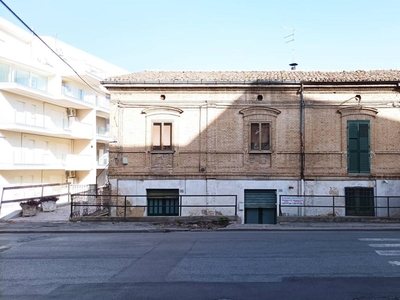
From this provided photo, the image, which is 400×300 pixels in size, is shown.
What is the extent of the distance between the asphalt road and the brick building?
19.6 ft

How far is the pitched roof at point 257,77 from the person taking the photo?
18.8 metres

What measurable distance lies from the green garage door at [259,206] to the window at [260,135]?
2.26 metres

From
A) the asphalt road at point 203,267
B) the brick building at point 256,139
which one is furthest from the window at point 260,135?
the asphalt road at point 203,267

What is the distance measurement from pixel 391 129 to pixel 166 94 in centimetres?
1129

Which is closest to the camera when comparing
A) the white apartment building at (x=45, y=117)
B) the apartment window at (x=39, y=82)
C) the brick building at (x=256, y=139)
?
the brick building at (x=256, y=139)

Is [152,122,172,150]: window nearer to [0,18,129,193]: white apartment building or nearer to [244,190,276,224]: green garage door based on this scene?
[244,190,276,224]: green garage door

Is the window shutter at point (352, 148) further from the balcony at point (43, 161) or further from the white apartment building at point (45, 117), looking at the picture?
the balcony at point (43, 161)

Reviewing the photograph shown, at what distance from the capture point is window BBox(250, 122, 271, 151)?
19.1m

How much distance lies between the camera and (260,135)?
19.1 meters

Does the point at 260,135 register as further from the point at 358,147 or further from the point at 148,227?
the point at 148,227

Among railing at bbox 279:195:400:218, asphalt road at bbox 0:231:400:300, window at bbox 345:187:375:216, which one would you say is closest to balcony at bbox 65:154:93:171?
asphalt road at bbox 0:231:400:300

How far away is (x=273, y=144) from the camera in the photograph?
62.4 ft

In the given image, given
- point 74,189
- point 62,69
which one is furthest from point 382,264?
point 62,69

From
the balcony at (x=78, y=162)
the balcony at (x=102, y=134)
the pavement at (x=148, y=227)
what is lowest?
the pavement at (x=148, y=227)
